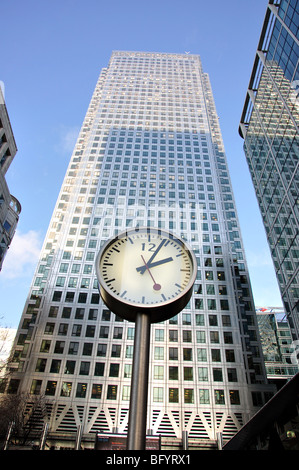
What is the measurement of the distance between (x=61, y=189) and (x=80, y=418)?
36767 millimetres

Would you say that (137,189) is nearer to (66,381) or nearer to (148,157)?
(148,157)

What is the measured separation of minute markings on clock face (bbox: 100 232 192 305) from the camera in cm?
358

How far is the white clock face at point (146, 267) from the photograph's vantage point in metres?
3.57

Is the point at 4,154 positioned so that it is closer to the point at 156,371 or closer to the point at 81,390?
the point at 81,390

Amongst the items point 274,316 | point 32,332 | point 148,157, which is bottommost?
point 32,332

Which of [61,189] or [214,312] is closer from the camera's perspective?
[214,312]

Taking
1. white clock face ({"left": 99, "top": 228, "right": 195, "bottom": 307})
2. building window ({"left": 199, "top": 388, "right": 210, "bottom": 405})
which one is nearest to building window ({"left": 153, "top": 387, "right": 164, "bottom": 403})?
building window ({"left": 199, "top": 388, "right": 210, "bottom": 405})

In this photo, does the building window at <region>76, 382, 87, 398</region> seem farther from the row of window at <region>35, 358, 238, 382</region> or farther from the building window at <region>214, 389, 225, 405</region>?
the building window at <region>214, 389, 225, 405</region>

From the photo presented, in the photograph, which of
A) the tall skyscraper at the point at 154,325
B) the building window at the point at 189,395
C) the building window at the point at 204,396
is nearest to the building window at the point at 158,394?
the tall skyscraper at the point at 154,325

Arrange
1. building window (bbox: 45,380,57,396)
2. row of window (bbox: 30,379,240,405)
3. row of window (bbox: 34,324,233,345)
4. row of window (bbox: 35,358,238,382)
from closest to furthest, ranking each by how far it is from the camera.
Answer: row of window (bbox: 30,379,240,405) → building window (bbox: 45,380,57,396) → row of window (bbox: 35,358,238,382) → row of window (bbox: 34,324,233,345)

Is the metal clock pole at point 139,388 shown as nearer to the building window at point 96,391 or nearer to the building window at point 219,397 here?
the building window at point 96,391
